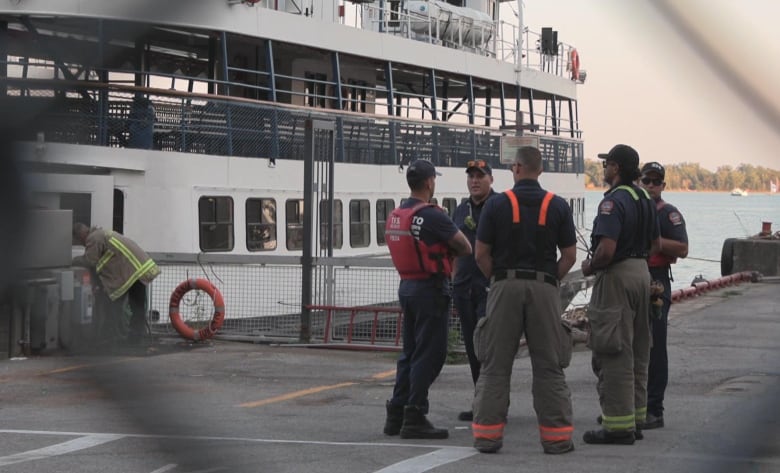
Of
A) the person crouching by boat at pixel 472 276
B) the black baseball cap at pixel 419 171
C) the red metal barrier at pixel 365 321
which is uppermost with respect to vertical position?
the black baseball cap at pixel 419 171

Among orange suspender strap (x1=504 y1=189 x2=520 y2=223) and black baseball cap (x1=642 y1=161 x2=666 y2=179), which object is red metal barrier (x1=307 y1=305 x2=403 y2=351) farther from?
black baseball cap (x1=642 y1=161 x2=666 y2=179)

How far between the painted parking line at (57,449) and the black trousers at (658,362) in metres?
3.04

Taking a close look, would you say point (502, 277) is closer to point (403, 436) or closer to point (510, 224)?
point (510, 224)

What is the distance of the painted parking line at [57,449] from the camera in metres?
6.28

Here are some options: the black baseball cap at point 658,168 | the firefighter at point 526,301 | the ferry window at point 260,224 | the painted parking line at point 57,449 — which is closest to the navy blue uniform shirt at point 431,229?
the firefighter at point 526,301

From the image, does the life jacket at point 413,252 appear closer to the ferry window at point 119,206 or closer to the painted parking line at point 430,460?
the painted parking line at point 430,460

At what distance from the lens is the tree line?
943 mm

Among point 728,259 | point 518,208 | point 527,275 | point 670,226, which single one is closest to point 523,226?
point 518,208

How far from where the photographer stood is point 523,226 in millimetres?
6082

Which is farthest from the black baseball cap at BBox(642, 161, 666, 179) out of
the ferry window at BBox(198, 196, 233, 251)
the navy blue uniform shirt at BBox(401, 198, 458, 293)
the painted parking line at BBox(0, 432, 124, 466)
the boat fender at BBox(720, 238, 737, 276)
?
the boat fender at BBox(720, 238, 737, 276)

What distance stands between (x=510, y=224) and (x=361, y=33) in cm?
1422

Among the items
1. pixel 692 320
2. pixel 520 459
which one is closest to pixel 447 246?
pixel 520 459

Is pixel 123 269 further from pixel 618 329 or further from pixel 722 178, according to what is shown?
pixel 722 178

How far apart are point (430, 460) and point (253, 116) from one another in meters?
1.96
